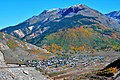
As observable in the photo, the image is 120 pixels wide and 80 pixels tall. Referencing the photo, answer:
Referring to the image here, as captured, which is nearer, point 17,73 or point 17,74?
point 17,74

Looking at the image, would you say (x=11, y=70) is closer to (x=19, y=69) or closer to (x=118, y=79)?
(x=19, y=69)

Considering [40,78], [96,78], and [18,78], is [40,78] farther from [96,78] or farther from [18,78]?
[96,78]

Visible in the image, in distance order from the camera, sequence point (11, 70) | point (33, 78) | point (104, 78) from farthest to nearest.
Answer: point (104, 78)
point (33, 78)
point (11, 70)

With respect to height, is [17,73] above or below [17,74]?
above

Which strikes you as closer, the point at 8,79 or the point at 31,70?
the point at 8,79

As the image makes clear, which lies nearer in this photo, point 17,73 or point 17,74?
point 17,74

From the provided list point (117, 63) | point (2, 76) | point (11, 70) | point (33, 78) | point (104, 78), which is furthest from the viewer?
point (117, 63)

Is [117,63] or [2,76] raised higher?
[117,63]

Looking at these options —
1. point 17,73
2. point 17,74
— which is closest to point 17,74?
point 17,74

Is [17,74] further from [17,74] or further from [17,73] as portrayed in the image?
[17,73]

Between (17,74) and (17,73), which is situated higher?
(17,73)

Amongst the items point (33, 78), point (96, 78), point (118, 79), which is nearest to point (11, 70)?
point (33, 78)
